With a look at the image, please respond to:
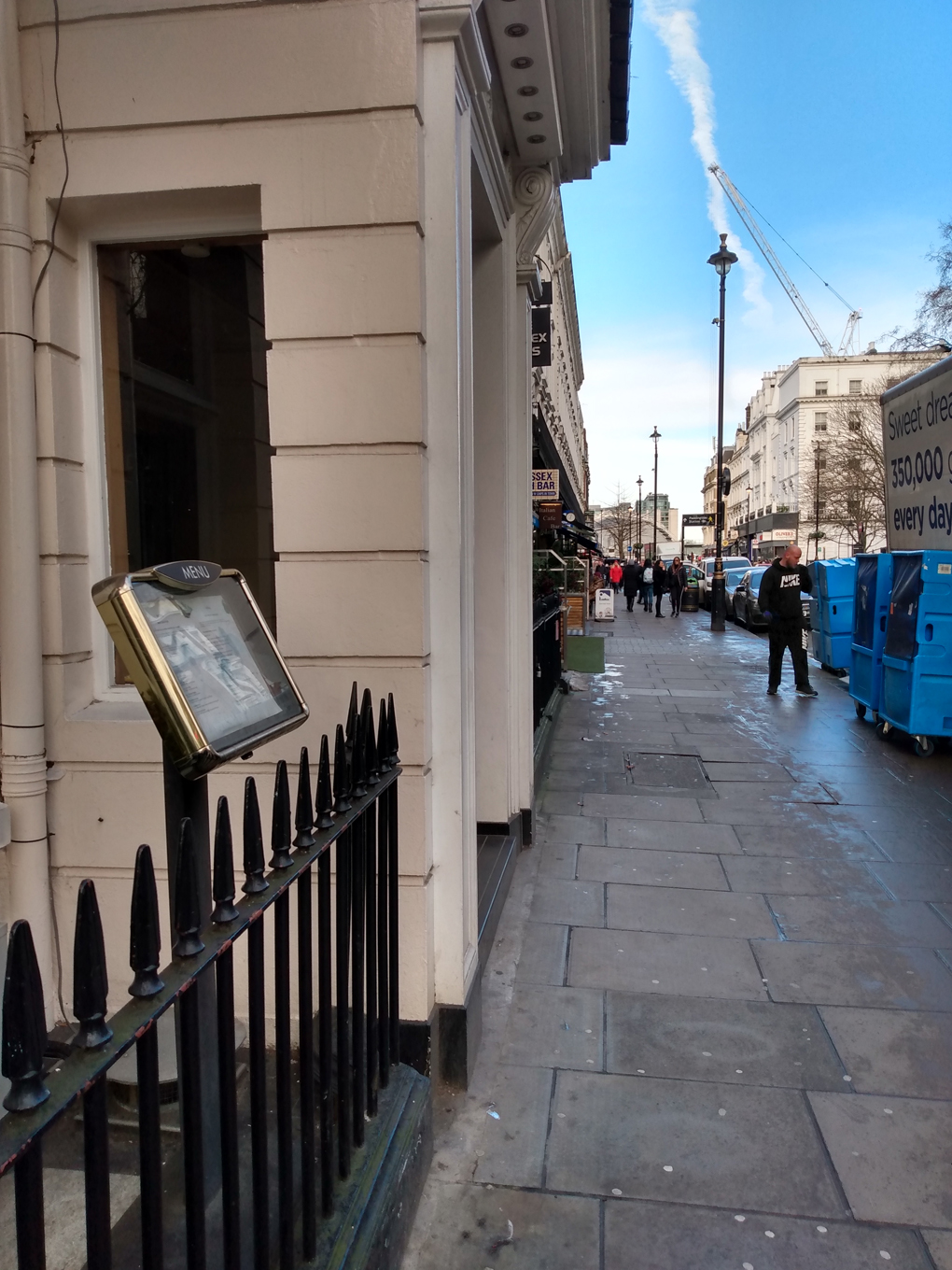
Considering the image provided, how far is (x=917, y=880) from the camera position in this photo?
4801mm

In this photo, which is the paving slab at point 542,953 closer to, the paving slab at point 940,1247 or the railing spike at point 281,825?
the paving slab at point 940,1247

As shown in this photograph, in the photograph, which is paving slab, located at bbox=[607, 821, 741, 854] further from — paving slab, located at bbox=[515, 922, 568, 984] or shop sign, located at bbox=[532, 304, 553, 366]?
shop sign, located at bbox=[532, 304, 553, 366]

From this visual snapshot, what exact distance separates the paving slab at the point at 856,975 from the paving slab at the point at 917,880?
2.31 feet

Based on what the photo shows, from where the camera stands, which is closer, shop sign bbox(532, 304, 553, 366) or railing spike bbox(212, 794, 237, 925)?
railing spike bbox(212, 794, 237, 925)

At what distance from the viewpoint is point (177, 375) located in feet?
10.9

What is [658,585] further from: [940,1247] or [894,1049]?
[940,1247]

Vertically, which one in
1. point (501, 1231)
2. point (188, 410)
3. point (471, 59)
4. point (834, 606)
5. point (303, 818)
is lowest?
point (501, 1231)

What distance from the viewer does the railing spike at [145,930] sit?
1.18 m

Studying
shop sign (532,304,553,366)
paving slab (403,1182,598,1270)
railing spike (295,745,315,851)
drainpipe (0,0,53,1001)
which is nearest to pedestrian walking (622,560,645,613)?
shop sign (532,304,553,366)

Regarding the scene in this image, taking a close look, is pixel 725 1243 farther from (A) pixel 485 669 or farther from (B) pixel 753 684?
(B) pixel 753 684

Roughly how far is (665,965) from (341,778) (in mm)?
2377

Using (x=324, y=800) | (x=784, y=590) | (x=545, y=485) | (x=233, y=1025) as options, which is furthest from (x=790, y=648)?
(x=233, y=1025)

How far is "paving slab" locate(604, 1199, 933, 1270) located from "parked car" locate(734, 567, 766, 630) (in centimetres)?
1956

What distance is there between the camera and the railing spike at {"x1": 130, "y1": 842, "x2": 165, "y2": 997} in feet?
3.86
